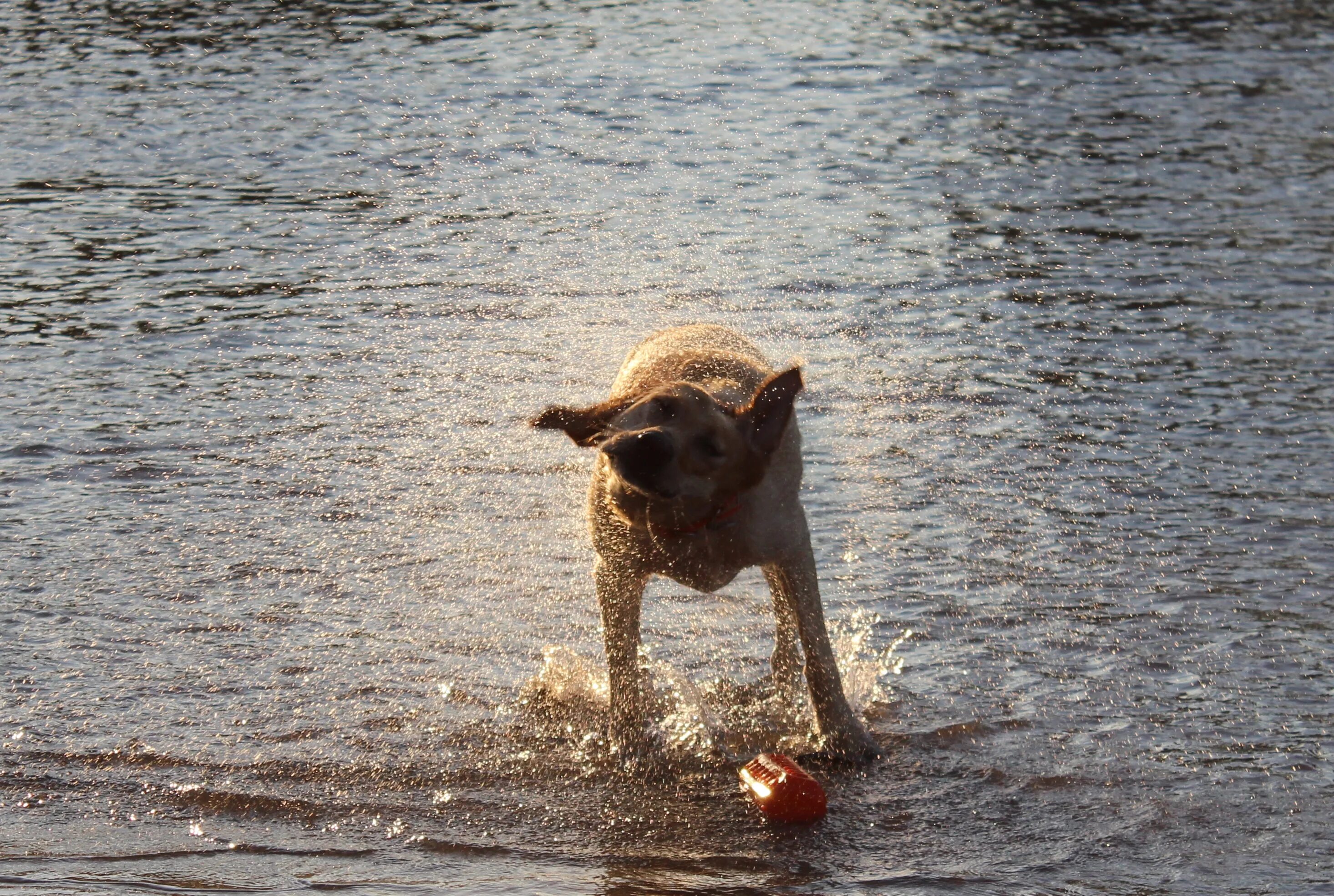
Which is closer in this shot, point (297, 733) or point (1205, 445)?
point (297, 733)

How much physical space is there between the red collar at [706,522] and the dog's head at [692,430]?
0.22 ft

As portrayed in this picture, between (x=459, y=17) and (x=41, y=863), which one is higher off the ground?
(x=41, y=863)

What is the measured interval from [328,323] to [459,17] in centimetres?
1459

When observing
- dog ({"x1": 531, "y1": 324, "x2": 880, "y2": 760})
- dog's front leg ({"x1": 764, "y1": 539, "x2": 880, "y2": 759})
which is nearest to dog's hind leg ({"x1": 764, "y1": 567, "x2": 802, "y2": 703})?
dog ({"x1": 531, "y1": 324, "x2": 880, "y2": 760})

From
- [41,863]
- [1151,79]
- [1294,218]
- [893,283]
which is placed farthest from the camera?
[1151,79]

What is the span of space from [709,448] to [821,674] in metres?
1.37

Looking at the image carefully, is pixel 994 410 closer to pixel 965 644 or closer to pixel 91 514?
pixel 965 644

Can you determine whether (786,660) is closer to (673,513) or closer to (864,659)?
(864,659)

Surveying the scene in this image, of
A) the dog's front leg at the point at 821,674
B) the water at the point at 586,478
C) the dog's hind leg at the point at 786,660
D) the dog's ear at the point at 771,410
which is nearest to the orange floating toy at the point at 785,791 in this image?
the water at the point at 586,478

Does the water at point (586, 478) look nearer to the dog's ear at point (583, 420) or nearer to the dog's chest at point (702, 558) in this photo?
the dog's chest at point (702, 558)

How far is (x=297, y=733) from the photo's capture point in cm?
648

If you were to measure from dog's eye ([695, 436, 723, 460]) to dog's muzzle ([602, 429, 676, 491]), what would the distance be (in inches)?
6.7

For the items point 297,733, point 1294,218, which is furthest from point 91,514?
point 1294,218

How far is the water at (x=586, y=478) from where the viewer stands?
5816 millimetres
